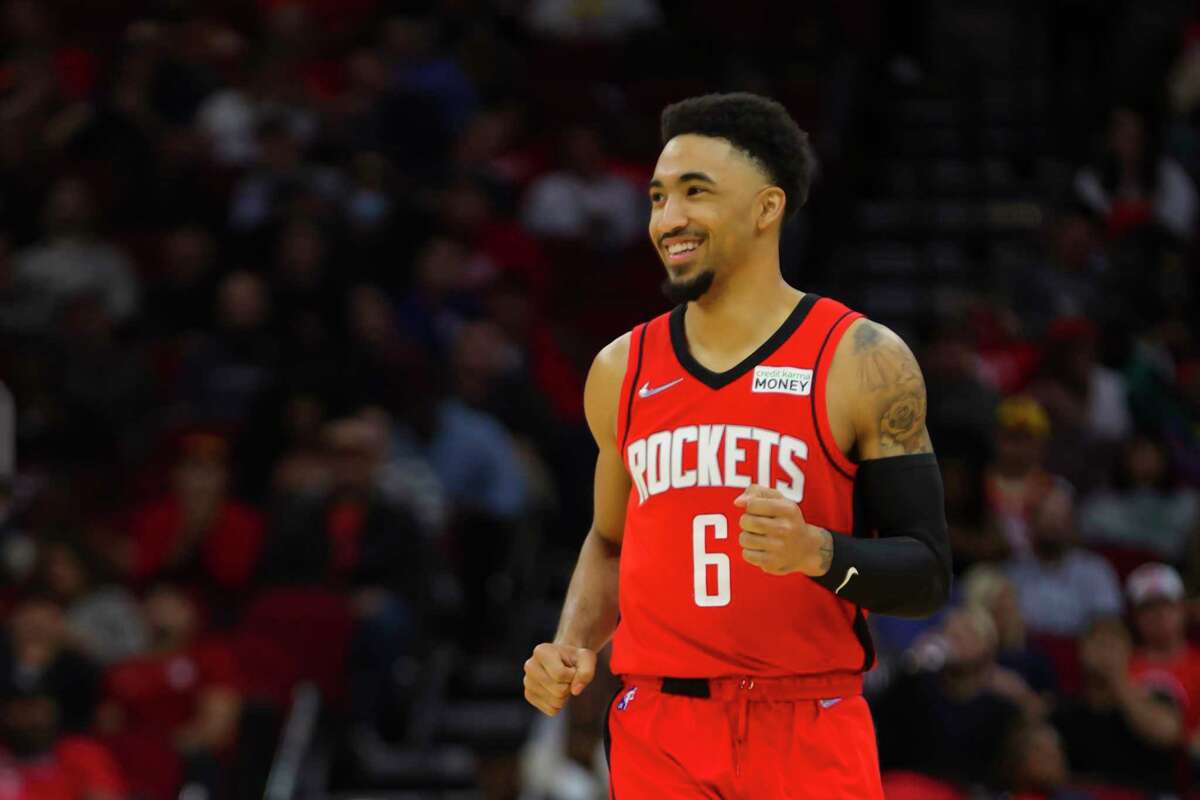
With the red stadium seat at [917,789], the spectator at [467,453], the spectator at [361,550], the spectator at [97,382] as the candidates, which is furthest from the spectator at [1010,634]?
→ the spectator at [97,382]

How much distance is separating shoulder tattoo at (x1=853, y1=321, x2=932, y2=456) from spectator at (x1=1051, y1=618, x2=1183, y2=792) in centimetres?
482

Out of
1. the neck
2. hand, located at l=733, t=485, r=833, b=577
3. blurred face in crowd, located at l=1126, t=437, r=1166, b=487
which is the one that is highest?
the neck

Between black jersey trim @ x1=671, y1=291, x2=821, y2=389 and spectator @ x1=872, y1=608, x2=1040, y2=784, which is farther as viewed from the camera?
spectator @ x1=872, y1=608, x2=1040, y2=784

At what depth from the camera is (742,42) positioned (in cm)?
1417

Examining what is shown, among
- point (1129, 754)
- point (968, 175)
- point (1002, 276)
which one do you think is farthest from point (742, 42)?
point (1129, 754)

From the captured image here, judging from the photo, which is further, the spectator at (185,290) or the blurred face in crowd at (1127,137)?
the blurred face in crowd at (1127,137)

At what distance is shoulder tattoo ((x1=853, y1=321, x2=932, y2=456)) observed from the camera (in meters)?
4.14

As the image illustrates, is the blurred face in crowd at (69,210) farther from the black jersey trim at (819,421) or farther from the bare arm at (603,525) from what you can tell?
the black jersey trim at (819,421)

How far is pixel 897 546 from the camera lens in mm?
4020

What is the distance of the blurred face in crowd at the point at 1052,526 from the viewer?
9750 millimetres

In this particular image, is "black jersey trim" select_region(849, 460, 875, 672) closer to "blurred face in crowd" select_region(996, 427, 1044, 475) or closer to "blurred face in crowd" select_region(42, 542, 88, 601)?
"blurred face in crowd" select_region(996, 427, 1044, 475)

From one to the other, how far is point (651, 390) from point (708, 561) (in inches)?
17.2

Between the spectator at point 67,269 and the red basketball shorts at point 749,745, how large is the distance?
819 cm

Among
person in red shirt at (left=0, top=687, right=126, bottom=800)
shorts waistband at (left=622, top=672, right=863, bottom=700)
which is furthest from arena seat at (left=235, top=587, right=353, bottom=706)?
shorts waistband at (left=622, top=672, right=863, bottom=700)
